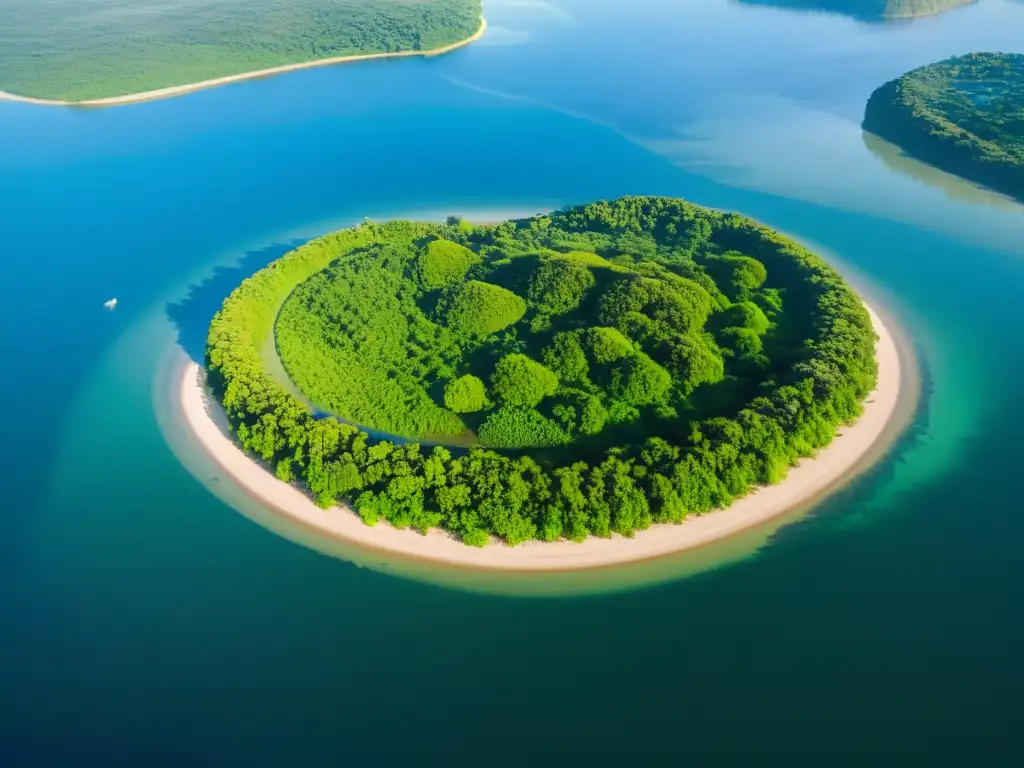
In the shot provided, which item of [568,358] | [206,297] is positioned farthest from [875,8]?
[206,297]

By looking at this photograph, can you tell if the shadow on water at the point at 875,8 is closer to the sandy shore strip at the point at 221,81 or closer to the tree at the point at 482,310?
the sandy shore strip at the point at 221,81

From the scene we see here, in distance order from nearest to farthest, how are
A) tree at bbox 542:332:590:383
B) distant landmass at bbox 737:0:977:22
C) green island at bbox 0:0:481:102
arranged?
tree at bbox 542:332:590:383
green island at bbox 0:0:481:102
distant landmass at bbox 737:0:977:22

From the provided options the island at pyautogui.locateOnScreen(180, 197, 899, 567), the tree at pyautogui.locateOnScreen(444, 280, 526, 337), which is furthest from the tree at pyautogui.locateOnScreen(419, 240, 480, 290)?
the tree at pyautogui.locateOnScreen(444, 280, 526, 337)

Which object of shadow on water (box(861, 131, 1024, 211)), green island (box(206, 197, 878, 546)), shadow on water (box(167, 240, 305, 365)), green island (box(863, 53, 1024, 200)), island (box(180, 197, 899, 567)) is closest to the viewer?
island (box(180, 197, 899, 567))

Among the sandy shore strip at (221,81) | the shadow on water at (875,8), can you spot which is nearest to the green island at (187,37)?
the sandy shore strip at (221,81)

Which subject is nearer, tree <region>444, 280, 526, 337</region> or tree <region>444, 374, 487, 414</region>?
tree <region>444, 374, 487, 414</region>

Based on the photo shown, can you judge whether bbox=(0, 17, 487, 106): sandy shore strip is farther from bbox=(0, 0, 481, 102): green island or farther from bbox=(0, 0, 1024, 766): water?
bbox=(0, 0, 1024, 766): water

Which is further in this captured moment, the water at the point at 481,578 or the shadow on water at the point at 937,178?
the shadow on water at the point at 937,178
